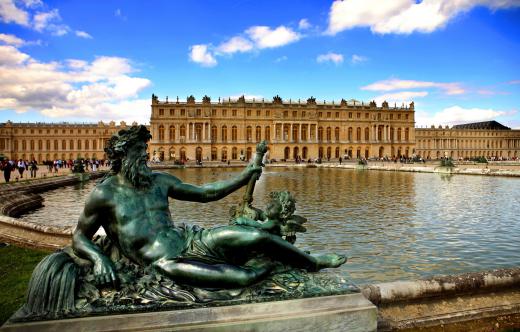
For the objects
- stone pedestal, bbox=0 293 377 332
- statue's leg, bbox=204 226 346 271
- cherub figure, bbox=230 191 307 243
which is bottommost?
stone pedestal, bbox=0 293 377 332

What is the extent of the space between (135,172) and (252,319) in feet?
4.34

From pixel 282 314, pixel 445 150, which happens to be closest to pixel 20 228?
pixel 282 314

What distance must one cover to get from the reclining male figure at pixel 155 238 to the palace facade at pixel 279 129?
215 feet

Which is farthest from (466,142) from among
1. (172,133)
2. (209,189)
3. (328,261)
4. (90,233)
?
(90,233)

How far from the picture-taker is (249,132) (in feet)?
243

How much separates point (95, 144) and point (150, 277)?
93.1m

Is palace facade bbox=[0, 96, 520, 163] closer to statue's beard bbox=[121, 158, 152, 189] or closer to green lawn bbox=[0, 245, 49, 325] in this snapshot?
green lawn bbox=[0, 245, 49, 325]

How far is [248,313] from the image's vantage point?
8.27 feet

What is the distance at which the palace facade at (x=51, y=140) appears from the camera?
8512 centimetres

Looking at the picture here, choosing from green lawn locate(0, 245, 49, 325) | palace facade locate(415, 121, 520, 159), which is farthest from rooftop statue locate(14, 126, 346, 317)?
palace facade locate(415, 121, 520, 159)

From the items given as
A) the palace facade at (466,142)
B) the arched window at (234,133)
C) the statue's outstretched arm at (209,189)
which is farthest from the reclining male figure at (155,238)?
the palace facade at (466,142)

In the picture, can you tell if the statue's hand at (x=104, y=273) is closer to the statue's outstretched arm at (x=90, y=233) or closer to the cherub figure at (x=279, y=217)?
the statue's outstretched arm at (x=90, y=233)

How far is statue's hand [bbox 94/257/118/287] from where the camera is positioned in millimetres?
2543

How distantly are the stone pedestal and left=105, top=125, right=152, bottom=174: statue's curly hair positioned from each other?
43.6 inches
